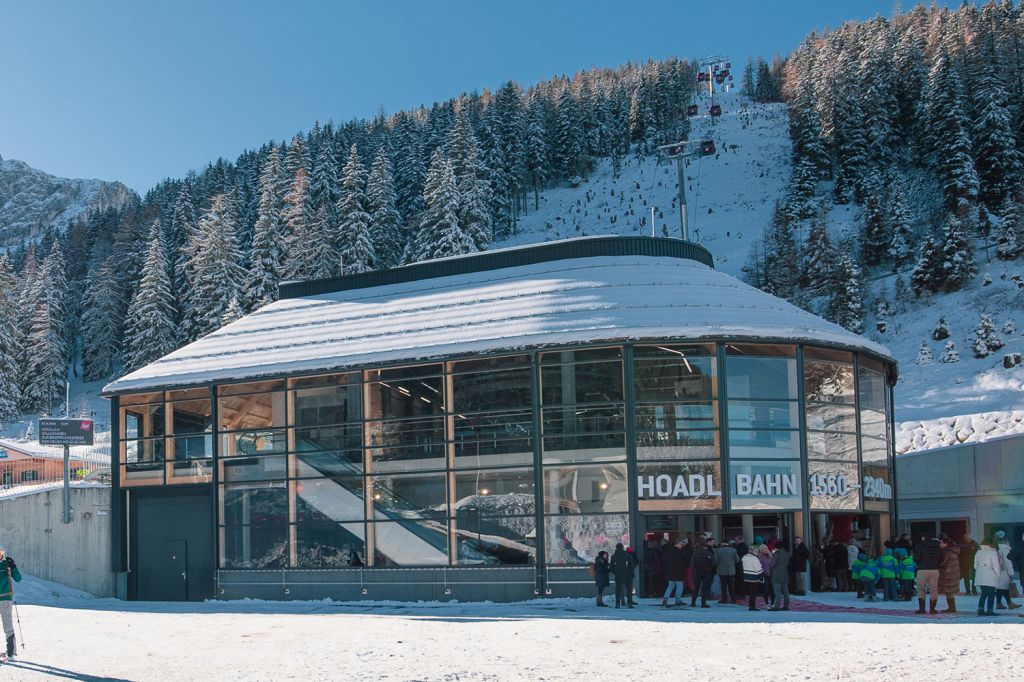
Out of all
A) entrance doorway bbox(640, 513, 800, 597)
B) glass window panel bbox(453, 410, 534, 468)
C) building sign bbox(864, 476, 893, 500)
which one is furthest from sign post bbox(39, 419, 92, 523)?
building sign bbox(864, 476, 893, 500)

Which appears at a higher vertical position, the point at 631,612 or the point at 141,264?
the point at 141,264

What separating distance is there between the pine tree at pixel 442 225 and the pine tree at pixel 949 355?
29189 millimetres

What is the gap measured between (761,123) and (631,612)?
13665 cm

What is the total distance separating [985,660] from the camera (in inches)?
459

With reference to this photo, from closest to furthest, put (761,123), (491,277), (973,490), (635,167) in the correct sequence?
(491,277) < (973,490) < (635,167) < (761,123)

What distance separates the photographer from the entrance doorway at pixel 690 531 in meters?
22.5

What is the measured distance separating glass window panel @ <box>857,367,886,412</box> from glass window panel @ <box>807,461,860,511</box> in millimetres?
1891

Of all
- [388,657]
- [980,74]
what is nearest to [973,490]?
[388,657]

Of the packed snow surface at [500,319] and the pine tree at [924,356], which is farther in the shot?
the pine tree at [924,356]

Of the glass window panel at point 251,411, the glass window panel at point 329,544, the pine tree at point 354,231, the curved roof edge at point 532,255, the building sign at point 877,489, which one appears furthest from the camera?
the pine tree at point 354,231

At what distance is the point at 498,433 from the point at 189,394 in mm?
9777

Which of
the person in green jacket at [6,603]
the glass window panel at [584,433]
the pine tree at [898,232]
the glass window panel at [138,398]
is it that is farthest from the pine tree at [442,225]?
the person in green jacket at [6,603]

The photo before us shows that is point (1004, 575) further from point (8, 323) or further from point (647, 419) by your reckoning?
point (8, 323)

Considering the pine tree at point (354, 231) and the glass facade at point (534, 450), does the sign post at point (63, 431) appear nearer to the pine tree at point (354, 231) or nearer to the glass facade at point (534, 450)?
the glass facade at point (534, 450)
